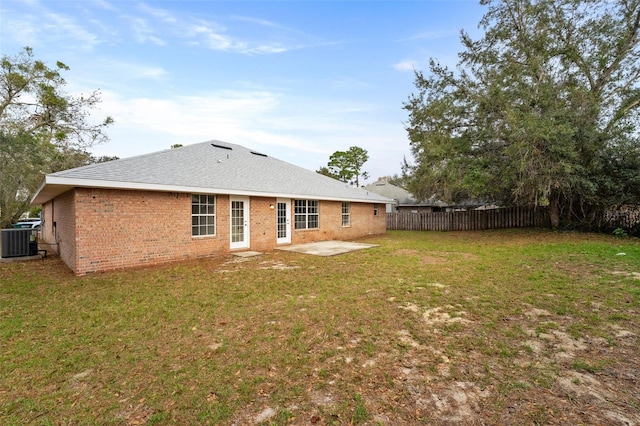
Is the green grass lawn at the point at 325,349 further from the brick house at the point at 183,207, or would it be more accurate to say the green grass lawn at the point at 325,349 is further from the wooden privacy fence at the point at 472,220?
the wooden privacy fence at the point at 472,220

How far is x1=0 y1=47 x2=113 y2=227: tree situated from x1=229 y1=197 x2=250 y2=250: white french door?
13270 millimetres

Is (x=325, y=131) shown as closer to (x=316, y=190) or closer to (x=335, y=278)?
(x=316, y=190)

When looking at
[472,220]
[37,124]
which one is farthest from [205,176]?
[472,220]

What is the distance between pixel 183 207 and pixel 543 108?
602 inches

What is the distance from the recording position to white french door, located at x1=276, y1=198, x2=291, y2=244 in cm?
1230

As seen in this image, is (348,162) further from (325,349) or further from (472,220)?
(325,349)

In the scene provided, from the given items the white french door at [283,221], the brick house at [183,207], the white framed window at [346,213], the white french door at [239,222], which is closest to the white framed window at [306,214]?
the brick house at [183,207]

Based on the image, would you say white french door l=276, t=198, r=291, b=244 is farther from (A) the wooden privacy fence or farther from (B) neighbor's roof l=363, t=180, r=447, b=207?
(B) neighbor's roof l=363, t=180, r=447, b=207

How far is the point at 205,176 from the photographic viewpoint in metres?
10.1

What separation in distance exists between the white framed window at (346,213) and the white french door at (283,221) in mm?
4122

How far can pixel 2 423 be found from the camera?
7.57 feet

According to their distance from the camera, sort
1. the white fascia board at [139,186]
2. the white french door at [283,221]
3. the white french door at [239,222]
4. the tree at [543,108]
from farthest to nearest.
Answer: the white french door at [283,221], the tree at [543,108], the white french door at [239,222], the white fascia board at [139,186]

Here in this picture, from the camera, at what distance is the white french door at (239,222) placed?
10656mm

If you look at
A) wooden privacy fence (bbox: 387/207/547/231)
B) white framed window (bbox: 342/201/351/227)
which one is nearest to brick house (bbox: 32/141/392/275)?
white framed window (bbox: 342/201/351/227)
